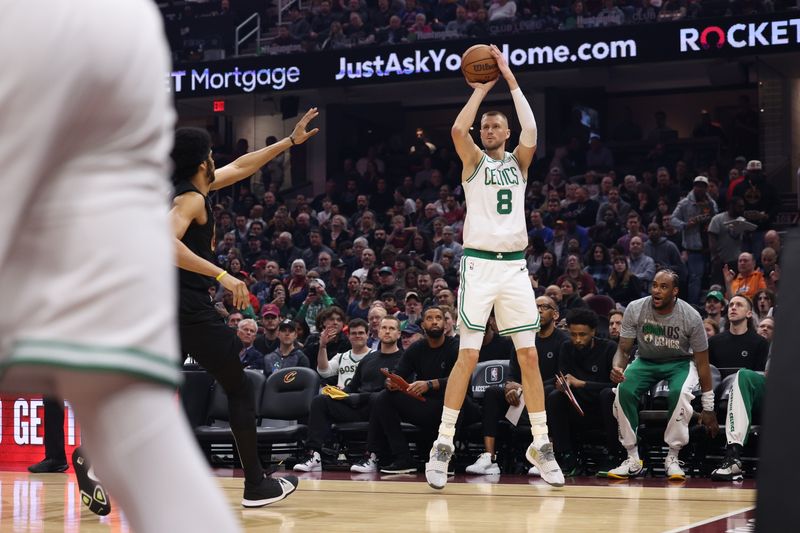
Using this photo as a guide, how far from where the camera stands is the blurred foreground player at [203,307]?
5.73m

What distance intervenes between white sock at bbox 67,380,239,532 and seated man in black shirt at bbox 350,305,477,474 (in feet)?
24.8

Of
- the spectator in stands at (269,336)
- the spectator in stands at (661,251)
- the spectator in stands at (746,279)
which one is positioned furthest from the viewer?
the spectator in stands at (661,251)

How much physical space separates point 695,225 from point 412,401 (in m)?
7.17

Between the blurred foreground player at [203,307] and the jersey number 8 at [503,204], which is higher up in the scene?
the jersey number 8 at [503,204]

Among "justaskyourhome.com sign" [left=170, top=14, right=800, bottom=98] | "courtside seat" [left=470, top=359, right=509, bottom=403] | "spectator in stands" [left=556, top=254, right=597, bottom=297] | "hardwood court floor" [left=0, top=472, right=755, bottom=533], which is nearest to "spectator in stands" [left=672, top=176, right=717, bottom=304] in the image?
"spectator in stands" [left=556, top=254, right=597, bottom=297]

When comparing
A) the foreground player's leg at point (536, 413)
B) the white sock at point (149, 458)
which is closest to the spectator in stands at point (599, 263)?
the foreground player's leg at point (536, 413)

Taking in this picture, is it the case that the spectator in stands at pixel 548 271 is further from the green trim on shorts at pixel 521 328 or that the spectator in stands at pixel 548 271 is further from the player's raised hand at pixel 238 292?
the player's raised hand at pixel 238 292

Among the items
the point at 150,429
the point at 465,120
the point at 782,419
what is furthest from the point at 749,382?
the point at 150,429

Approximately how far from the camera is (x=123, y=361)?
6.23ft

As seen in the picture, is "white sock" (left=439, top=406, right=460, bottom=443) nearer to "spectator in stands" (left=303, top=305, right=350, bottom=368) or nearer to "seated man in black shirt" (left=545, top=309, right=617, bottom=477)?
"seated man in black shirt" (left=545, top=309, right=617, bottom=477)

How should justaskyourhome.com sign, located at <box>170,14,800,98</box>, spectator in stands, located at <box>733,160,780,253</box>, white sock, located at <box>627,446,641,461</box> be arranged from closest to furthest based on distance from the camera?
white sock, located at <box>627,446,641,461</box> → spectator in stands, located at <box>733,160,780,253</box> → justaskyourhome.com sign, located at <box>170,14,800,98</box>

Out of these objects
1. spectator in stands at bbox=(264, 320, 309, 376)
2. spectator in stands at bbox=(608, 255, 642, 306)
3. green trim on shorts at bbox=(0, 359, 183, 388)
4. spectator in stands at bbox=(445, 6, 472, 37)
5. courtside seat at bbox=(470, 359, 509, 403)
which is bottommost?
courtside seat at bbox=(470, 359, 509, 403)

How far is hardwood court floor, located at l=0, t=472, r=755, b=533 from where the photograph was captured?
559 centimetres

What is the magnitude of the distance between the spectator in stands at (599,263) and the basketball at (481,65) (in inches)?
279
